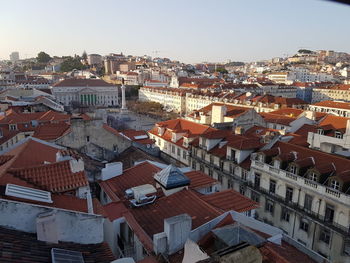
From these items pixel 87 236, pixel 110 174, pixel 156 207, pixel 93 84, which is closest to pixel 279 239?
pixel 156 207

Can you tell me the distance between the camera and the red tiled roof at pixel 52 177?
12352 mm

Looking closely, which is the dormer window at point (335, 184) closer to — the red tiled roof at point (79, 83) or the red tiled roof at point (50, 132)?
the red tiled roof at point (50, 132)

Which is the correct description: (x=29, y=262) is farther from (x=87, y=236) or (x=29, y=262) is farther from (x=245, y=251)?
(x=245, y=251)

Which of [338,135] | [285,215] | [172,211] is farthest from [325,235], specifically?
[338,135]

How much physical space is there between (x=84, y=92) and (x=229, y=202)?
346ft

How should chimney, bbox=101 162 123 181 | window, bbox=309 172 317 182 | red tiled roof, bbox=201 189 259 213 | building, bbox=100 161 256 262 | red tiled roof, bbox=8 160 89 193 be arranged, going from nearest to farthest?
building, bbox=100 161 256 262, red tiled roof, bbox=8 160 89 193, red tiled roof, bbox=201 189 259 213, chimney, bbox=101 162 123 181, window, bbox=309 172 317 182

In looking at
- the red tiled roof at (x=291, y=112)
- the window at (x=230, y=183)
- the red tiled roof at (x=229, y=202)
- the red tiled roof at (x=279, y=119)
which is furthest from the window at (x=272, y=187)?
the red tiled roof at (x=291, y=112)

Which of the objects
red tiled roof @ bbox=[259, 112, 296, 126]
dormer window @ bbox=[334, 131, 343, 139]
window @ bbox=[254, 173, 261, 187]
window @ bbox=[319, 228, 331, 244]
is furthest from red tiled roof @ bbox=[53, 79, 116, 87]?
window @ bbox=[319, 228, 331, 244]

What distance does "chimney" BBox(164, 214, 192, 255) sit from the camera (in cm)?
979

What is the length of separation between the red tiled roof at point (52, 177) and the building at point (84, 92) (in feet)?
320

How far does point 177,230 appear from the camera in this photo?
995 cm

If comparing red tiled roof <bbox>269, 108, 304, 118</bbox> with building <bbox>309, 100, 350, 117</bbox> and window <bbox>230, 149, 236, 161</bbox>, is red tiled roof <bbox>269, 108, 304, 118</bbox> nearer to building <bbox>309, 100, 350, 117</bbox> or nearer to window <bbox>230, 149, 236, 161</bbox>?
building <bbox>309, 100, 350, 117</bbox>

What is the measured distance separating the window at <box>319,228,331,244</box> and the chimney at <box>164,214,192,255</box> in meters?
13.8

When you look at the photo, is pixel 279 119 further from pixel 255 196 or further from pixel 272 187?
pixel 272 187
